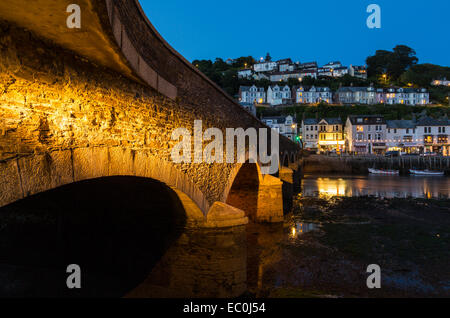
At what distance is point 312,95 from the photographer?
10712cm

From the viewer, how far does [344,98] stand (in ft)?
347

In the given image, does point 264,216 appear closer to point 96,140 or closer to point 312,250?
point 312,250

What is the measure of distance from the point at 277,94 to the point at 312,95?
11724 millimetres

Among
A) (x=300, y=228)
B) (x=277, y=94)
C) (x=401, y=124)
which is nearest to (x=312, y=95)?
(x=277, y=94)

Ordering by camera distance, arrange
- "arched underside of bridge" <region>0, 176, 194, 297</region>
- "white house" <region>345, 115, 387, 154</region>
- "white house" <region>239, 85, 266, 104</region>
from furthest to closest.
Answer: "white house" <region>239, 85, 266, 104</region> < "white house" <region>345, 115, 387, 154</region> < "arched underside of bridge" <region>0, 176, 194, 297</region>


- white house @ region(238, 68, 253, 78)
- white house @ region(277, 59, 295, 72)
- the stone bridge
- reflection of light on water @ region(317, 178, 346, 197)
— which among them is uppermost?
white house @ region(277, 59, 295, 72)

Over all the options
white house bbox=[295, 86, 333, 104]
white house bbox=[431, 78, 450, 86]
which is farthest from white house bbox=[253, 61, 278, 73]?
white house bbox=[431, 78, 450, 86]

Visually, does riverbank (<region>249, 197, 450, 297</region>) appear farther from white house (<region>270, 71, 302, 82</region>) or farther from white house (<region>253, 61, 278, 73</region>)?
white house (<region>253, 61, 278, 73</region>)

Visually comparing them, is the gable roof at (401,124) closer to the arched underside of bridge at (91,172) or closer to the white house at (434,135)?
the white house at (434,135)

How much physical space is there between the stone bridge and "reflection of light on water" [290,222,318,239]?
1007 centimetres

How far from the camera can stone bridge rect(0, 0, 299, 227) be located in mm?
3535

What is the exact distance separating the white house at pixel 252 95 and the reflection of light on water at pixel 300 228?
293 ft
